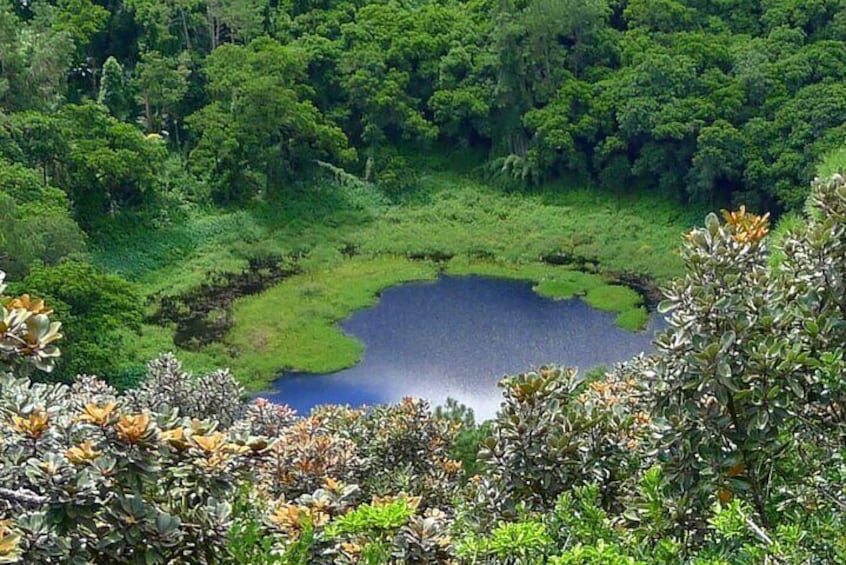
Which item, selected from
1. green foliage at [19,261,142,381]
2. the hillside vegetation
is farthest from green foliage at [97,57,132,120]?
the hillside vegetation

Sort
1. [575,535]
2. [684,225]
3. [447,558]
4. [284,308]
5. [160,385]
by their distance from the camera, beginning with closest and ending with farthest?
[575,535]
[447,558]
[160,385]
[284,308]
[684,225]

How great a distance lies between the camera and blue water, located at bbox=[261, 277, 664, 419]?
46.3 ft

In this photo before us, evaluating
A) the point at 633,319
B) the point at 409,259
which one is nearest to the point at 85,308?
the point at 409,259

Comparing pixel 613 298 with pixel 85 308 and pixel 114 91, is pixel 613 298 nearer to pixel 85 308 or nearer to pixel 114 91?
pixel 85 308

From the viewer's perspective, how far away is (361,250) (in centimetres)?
1989

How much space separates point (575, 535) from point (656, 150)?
18.8 m

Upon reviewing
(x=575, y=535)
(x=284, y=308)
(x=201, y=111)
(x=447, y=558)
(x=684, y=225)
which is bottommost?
(x=284, y=308)

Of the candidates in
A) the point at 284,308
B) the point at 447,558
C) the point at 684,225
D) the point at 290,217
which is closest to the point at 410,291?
the point at 284,308

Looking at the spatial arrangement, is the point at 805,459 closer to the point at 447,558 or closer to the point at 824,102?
the point at 447,558

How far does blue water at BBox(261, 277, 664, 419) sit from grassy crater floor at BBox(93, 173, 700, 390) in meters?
0.36

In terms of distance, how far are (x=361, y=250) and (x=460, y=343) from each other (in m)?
4.92

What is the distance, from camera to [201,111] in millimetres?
21203

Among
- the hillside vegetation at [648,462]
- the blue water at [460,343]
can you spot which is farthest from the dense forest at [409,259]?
the blue water at [460,343]

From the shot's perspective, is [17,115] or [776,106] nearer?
[17,115]
